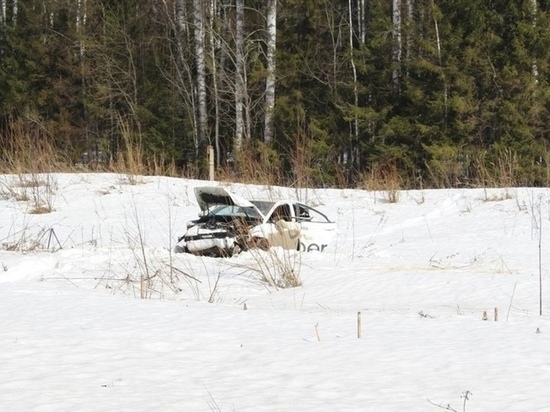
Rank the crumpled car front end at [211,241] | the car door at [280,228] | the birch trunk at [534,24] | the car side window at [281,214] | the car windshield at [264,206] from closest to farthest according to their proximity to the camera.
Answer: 1. the crumpled car front end at [211,241]
2. the car door at [280,228]
3. the car side window at [281,214]
4. the car windshield at [264,206]
5. the birch trunk at [534,24]

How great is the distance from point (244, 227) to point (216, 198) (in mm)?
1759

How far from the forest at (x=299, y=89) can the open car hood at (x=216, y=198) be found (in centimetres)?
614

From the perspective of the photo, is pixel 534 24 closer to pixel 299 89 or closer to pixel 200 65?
pixel 299 89

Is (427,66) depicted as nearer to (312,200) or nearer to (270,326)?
(312,200)

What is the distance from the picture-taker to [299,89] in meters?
28.4

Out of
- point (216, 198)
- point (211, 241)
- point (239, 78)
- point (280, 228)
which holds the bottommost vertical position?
point (211, 241)

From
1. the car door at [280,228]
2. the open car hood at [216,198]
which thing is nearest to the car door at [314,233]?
the car door at [280,228]

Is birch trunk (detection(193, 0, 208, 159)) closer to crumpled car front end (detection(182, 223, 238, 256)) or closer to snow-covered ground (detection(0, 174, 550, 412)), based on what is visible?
snow-covered ground (detection(0, 174, 550, 412))

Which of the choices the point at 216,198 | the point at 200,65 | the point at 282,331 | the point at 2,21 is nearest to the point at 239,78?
the point at 200,65

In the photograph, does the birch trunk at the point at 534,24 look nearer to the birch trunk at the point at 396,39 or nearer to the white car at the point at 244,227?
the birch trunk at the point at 396,39

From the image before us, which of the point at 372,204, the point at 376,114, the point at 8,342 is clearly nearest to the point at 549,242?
the point at 372,204

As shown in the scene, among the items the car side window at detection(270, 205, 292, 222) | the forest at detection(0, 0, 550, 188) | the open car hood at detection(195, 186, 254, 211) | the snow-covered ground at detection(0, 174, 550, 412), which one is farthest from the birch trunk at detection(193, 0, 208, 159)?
the open car hood at detection(195, 186, 254, 211)

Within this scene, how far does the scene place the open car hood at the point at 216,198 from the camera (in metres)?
11.2

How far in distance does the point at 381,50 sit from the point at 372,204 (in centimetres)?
1086
